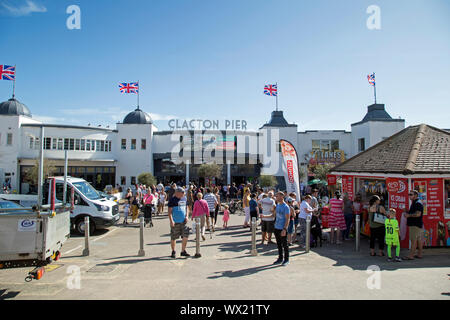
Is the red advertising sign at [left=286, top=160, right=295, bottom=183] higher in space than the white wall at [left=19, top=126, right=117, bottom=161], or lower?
lower

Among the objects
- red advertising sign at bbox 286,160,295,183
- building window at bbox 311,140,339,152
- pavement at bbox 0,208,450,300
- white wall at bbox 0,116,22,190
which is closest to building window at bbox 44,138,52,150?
white wall at bbox 0,116,22,190

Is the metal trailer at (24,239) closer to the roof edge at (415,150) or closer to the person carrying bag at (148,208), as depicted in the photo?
the person carrying bag at (148,208)

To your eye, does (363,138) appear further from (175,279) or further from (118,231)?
(175,279)

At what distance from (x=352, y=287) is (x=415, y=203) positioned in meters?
3.47

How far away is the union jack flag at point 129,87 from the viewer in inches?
1193

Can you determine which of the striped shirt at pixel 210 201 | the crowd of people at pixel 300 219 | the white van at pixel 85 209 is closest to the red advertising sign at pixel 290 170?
the crowd of people at pixel 300 219

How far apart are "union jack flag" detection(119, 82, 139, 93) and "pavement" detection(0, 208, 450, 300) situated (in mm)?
A: 24704

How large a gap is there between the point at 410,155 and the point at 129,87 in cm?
2855

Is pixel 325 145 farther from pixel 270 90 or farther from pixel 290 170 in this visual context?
pixel 290 170

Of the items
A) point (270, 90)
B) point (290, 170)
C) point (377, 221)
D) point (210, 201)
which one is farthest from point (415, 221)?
point (270, 90)

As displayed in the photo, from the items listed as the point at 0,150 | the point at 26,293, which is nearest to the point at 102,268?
the point at 26,293

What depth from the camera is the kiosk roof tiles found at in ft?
27.3

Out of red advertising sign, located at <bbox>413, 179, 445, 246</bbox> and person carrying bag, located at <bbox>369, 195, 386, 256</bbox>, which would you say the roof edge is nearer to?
red advertising sign, located at <bbox>413, 179, 445, 246</bbox>

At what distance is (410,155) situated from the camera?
902 cm
